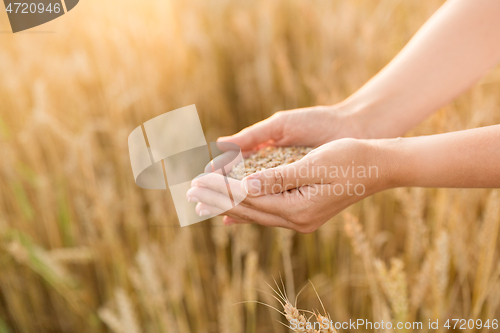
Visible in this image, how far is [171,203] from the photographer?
841mm

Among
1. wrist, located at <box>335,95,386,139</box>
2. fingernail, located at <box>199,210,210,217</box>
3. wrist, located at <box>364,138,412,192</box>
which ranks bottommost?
fingernail, located at <box>199,210,210,217</box>

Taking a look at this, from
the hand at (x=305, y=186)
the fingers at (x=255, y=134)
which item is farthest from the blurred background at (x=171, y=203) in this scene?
Answer: the fingers at (x=255, y=134)

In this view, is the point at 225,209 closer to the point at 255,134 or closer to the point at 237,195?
the point at 237,195

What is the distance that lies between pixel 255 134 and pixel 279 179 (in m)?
0.25

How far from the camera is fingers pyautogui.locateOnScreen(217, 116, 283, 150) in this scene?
713 millimetres

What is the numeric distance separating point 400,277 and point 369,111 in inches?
15.5

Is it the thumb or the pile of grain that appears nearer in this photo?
the thumb

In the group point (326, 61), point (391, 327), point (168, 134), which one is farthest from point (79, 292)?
point (326, 61)

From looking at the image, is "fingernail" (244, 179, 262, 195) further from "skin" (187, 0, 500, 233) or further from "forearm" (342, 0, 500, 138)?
"forearm" (342, 0, 500, 138)

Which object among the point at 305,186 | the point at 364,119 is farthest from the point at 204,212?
the point at 364,119

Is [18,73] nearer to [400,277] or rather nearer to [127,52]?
[127,52]

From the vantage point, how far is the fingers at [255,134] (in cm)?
71

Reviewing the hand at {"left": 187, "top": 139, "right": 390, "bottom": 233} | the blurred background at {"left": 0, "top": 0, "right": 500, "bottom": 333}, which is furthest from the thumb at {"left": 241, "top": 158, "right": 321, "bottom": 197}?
the blurred background at {"left": 0, "top": 0, "right": 500, "bottom": 333}

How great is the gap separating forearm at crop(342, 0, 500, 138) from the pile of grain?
0.51 ft
